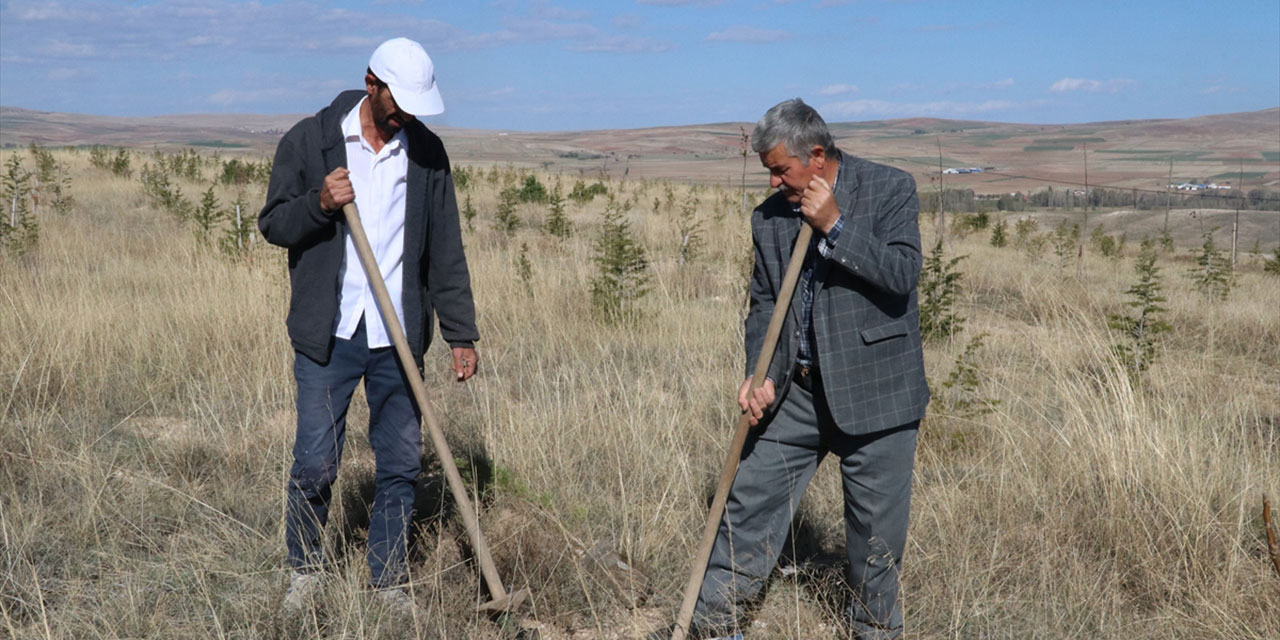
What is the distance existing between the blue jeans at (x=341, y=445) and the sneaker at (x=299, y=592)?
1.9 inches

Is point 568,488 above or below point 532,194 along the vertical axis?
below

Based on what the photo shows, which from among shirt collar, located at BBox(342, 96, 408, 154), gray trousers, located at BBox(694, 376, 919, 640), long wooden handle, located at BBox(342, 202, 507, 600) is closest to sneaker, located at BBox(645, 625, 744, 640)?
gray trousers, located at BBox(694, 376, 919, 640)

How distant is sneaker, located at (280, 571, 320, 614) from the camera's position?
115 inches

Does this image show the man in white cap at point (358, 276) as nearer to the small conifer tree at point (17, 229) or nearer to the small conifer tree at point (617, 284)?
the small conifer tree at point (617, 284)

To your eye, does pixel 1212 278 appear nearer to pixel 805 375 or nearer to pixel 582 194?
pixel 805 375

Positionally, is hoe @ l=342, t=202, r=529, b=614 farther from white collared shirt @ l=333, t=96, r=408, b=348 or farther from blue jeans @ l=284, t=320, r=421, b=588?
blue jeans @ l=284, t=320, r=421, b=588

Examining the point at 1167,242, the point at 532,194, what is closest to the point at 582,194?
the point at 532,194

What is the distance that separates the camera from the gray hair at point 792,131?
253 cm

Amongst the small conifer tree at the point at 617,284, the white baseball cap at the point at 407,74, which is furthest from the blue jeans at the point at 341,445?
the small conifer tree at the point at 617,284

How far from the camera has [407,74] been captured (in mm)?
2771

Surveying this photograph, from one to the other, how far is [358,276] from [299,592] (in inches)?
38.1

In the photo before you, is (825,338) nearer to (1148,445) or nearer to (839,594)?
(839,594)

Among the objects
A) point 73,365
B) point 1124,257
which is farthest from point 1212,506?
point 1124,257

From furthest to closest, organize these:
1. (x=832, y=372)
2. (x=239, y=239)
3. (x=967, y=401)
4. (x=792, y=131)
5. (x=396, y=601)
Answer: (x=239, y=239), (x=967, y=401), (x=396, y=601), (x=832, y=372), (x=792, y=131)
